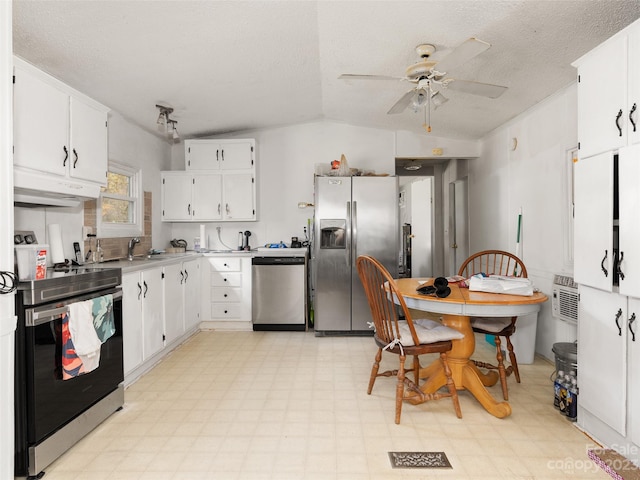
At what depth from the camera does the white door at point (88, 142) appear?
8.91ft

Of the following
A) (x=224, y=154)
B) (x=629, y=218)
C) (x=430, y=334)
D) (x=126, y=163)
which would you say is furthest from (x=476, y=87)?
(x=126, y=163)

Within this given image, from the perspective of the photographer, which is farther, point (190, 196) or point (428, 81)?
point (190, 196)

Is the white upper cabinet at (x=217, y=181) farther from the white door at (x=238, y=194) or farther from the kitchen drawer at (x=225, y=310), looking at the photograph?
the kitchen drawer at (x=225, y=310)

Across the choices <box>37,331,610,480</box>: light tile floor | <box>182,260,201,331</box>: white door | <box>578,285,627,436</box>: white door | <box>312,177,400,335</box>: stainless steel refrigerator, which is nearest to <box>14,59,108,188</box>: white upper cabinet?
<box>182,260,201,331</box>: white door

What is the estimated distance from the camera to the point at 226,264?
480 cm

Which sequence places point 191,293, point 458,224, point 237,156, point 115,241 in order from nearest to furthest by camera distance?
point 115,241 → point 191,293 → point 237,156 → point 458,224

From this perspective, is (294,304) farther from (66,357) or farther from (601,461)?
(601,461)

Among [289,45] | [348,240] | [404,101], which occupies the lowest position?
[348,240]

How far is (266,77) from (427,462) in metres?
3.22

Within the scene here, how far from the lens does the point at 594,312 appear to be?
2250 millimetres

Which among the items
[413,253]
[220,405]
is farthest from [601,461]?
[413,253]

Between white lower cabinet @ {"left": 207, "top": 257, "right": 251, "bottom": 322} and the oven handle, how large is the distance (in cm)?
267

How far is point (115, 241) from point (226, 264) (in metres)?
1.23

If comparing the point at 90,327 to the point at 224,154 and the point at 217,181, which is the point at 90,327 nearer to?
the point at 217,181
